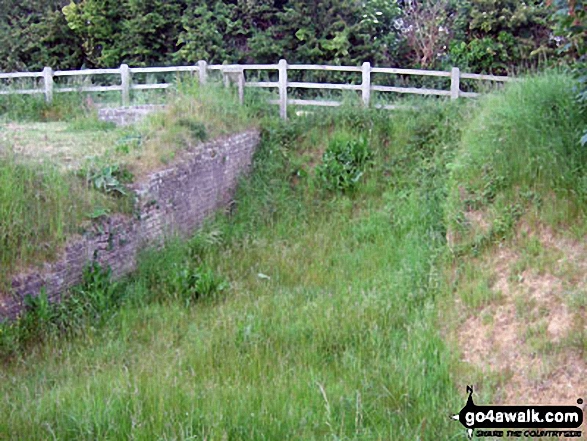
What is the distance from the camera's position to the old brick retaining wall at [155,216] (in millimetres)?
7641

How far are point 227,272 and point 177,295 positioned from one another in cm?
117

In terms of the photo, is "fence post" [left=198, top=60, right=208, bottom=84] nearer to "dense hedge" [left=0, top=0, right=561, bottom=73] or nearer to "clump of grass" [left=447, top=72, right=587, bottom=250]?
"dense hedge" [left=0, top=0, right=561, bottom=73]

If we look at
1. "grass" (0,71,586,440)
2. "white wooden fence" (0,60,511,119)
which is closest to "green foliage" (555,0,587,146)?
"grass" (0,71,586,440)

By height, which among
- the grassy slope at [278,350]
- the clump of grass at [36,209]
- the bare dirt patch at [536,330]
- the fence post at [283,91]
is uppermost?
the fence post at [283,91]

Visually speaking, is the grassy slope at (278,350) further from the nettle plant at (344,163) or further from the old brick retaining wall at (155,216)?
the nettle plant at (344,163)

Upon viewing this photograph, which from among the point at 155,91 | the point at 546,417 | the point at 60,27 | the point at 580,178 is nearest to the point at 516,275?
the point at 580,178

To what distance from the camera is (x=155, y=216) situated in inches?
393

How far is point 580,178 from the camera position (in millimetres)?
7137

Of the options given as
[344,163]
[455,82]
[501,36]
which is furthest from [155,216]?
[501,36]

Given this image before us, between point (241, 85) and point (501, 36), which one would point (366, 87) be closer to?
point (241, 85)

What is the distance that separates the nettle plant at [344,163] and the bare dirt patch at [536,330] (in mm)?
6043

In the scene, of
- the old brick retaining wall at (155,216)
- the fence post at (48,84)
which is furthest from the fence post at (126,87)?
the old brick retaining wall at (155,216)

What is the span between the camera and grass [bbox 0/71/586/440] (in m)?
5.38

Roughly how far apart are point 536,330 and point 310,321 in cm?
248
